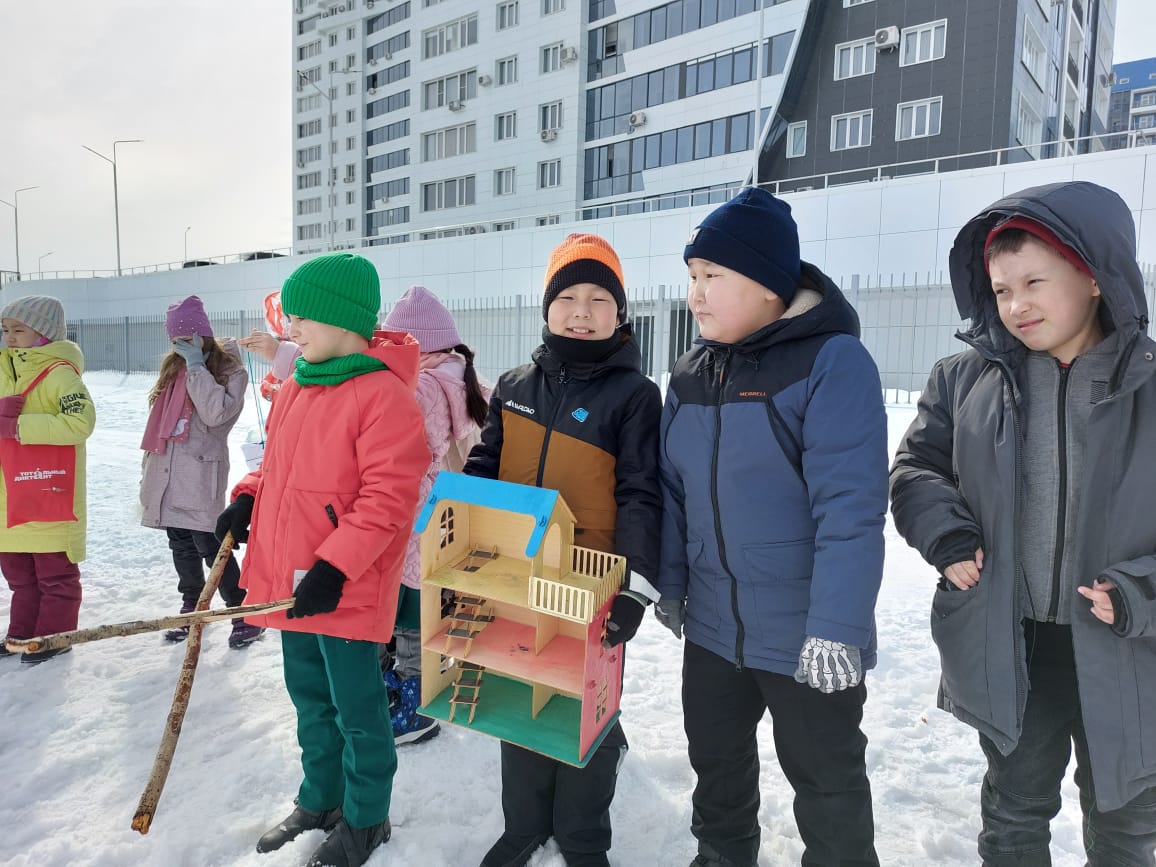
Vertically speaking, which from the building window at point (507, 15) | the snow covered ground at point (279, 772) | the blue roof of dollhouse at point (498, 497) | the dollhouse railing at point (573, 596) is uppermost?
the building window at point (507, 15)

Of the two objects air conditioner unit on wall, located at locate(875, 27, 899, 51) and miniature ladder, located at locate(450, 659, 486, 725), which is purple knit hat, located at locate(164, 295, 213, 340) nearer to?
miniature ladder, located at locate(450, 659, 486, 725)

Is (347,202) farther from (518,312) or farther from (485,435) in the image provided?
(485,435)

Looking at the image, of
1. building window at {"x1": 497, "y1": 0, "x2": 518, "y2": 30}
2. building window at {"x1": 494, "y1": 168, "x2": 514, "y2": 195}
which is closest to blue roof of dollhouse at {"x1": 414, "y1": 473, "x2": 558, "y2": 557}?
building window at {"x1": 494, "y1": 168, "x2": 514, "y2": 195}

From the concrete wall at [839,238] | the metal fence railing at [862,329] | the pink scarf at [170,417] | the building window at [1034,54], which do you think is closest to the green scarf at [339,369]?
the pink scarf at [170,417]

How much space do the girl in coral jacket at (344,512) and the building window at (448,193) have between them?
101ft

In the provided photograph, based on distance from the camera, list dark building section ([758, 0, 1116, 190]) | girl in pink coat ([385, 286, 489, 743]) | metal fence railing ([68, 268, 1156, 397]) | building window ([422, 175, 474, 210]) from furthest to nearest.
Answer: building window ([422, 175, 474, 210]), dark building section ([758, 0, 1116, 190]), metal fence railing ([68, 268, 1156, 397]), girl in pink coat ([385, 286, 489, 743])

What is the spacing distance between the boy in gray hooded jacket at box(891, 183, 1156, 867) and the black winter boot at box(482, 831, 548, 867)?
4.47ft

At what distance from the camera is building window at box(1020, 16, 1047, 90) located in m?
20.0

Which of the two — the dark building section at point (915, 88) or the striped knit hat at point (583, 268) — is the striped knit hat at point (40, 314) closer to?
the striped knit hat at point (583, 268)

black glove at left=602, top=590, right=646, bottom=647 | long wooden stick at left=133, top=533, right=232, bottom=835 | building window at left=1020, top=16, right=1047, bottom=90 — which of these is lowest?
long wooden stick at left=133, top=533, right=232, bottom=835

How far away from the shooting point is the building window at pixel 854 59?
21.5 m

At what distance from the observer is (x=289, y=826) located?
227 centimetres

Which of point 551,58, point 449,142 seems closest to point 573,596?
point 551,58

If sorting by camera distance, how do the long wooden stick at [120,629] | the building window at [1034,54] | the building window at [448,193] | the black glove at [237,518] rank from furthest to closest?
the building window at [448,193] < the building window at [1034,54] < the black glove at [237,518] < the long wooden stick at [120,629]
